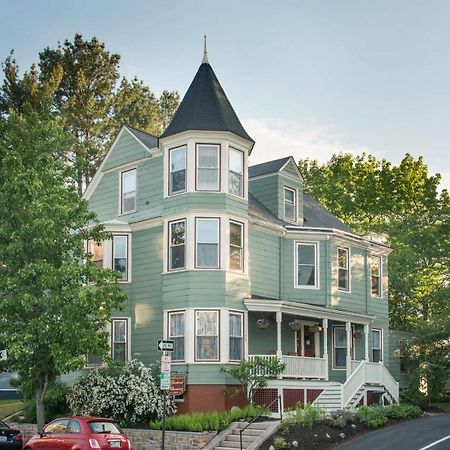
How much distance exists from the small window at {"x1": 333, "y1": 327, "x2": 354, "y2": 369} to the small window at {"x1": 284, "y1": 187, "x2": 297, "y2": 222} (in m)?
5.17

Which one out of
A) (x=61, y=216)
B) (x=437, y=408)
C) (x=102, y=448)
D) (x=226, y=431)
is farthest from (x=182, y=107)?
(x=437, y=408)

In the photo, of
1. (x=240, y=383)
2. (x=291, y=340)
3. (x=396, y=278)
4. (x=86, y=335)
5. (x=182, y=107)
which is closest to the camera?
(x=86, y=335)

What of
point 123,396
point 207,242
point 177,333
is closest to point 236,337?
point 177,333

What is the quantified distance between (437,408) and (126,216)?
15.4m

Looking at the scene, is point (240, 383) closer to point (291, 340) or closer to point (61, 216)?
point (291, 340)

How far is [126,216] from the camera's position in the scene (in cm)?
3189

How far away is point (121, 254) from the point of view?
31000mm

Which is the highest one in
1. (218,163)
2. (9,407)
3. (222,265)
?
(218,163)

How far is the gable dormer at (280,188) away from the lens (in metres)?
33.8

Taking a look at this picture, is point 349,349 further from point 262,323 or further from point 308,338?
point 262,323

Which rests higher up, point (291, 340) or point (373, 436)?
point (291, 340)

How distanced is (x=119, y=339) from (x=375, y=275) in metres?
12.9

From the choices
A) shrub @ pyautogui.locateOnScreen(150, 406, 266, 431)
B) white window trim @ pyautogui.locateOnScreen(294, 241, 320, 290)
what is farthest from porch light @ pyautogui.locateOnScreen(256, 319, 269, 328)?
shrub @ pyautogui.locateOnScreen(150, 406, 266, 431)

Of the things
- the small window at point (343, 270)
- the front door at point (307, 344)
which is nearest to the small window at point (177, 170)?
the front door at point (307, 344)
